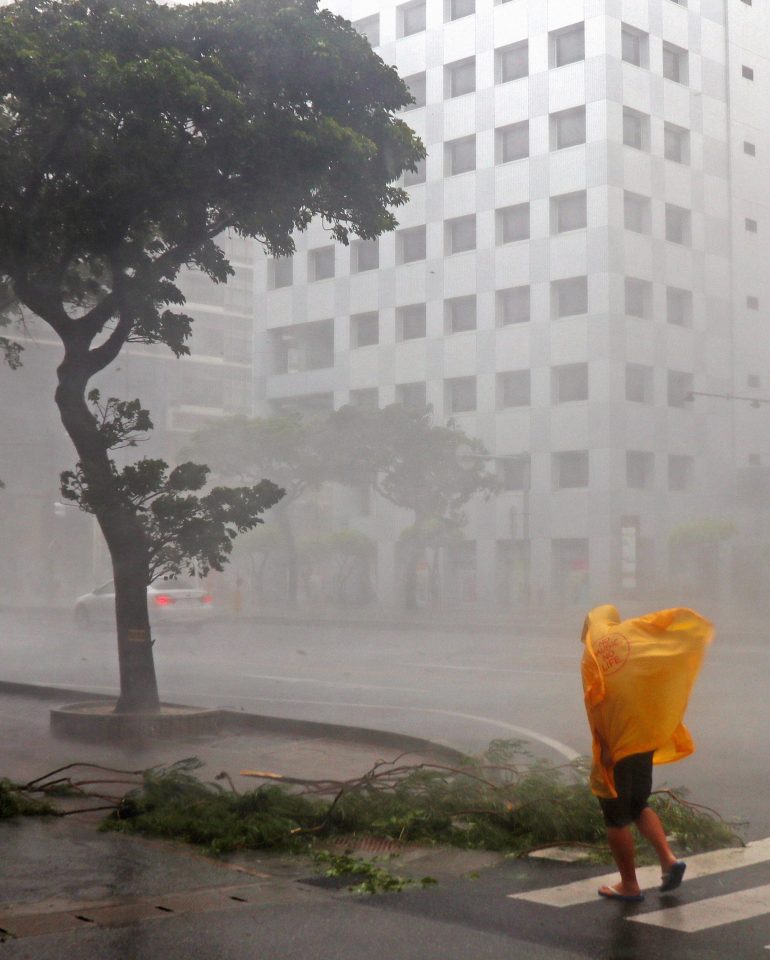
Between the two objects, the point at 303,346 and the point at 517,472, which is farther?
the point at 303,346

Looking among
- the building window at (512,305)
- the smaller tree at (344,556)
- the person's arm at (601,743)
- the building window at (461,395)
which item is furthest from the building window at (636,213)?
the person's arm at (601,743)

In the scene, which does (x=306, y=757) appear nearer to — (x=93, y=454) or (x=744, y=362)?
(x=93, y=454)

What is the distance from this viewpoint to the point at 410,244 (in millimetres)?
48656

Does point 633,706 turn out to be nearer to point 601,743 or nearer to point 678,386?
point 601,743

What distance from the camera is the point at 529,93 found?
151 feet

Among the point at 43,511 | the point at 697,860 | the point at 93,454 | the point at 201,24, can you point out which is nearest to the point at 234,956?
the point at 697,860

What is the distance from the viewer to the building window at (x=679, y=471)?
145ft

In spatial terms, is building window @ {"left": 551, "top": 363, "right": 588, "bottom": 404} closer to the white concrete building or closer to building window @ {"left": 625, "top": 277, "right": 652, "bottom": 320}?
the white concrete building

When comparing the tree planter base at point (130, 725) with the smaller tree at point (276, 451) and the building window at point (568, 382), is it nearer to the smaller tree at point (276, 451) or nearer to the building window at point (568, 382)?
the smaller tree at point (276, 451)

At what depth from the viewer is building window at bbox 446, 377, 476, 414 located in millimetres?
46469

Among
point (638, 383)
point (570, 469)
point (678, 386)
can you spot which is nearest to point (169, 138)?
point (570, 469)

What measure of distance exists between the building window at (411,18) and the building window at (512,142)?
5231 millimetres

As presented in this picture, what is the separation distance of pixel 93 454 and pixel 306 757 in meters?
3.74

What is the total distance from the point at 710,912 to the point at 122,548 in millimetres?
7553
